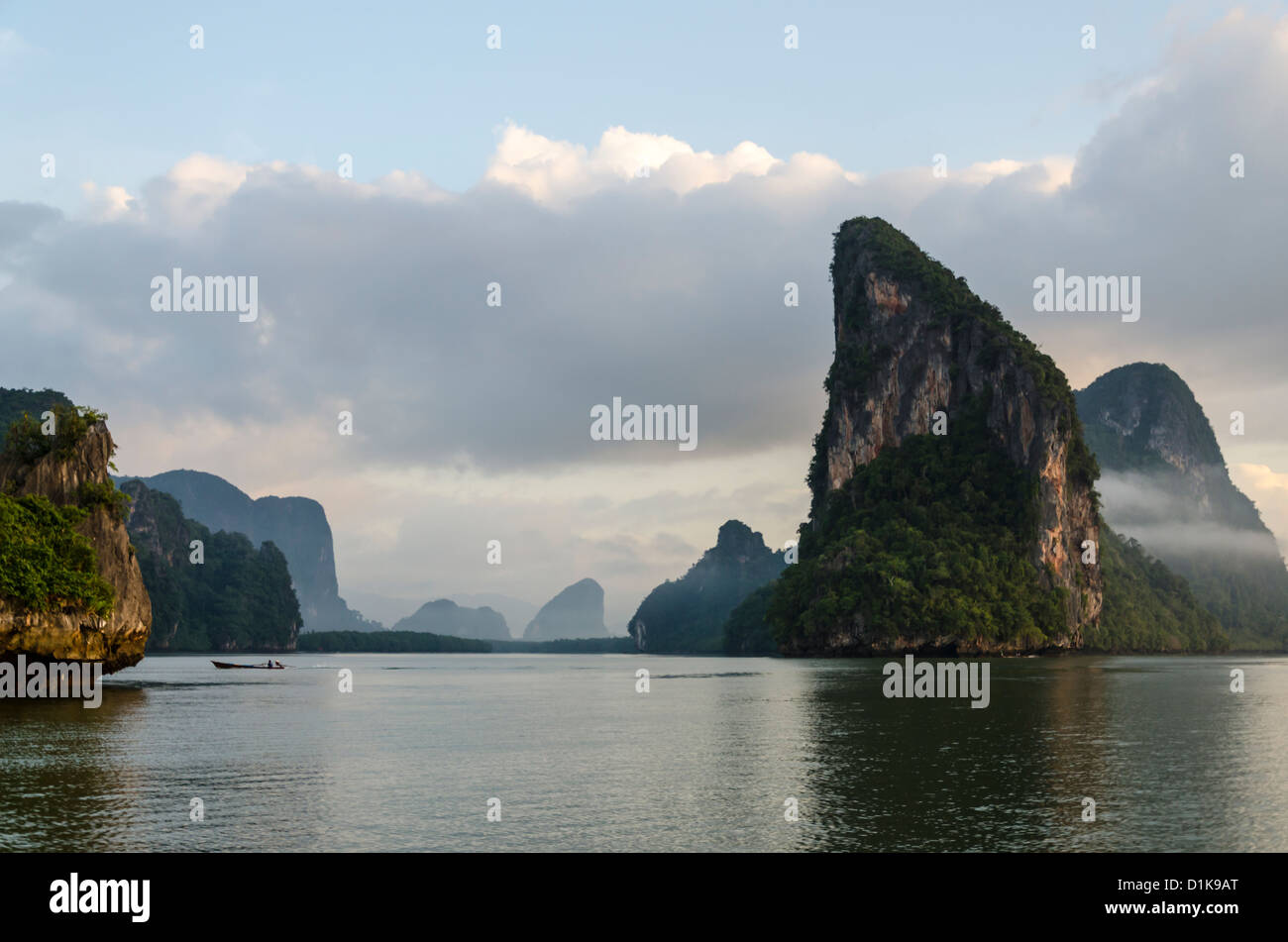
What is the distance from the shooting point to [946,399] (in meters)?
184

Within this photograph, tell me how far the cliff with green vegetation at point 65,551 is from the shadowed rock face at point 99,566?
7cm

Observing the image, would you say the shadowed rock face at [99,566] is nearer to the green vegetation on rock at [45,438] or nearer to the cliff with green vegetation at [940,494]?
the green vegetation on rock at [45,438]

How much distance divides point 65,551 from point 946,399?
148m

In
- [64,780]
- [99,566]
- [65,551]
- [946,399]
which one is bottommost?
[64,780]

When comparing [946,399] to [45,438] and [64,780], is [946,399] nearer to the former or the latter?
[45,438]

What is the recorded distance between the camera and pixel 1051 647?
508 ft

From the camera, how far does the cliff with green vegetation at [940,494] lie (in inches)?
5738

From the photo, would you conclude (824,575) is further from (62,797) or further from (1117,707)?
Result: (62,797)

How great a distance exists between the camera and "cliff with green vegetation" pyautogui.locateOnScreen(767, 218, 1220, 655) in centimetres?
14575

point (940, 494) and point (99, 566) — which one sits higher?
point (940, 494)

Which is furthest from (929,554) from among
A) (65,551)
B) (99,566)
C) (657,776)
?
(657,776)
